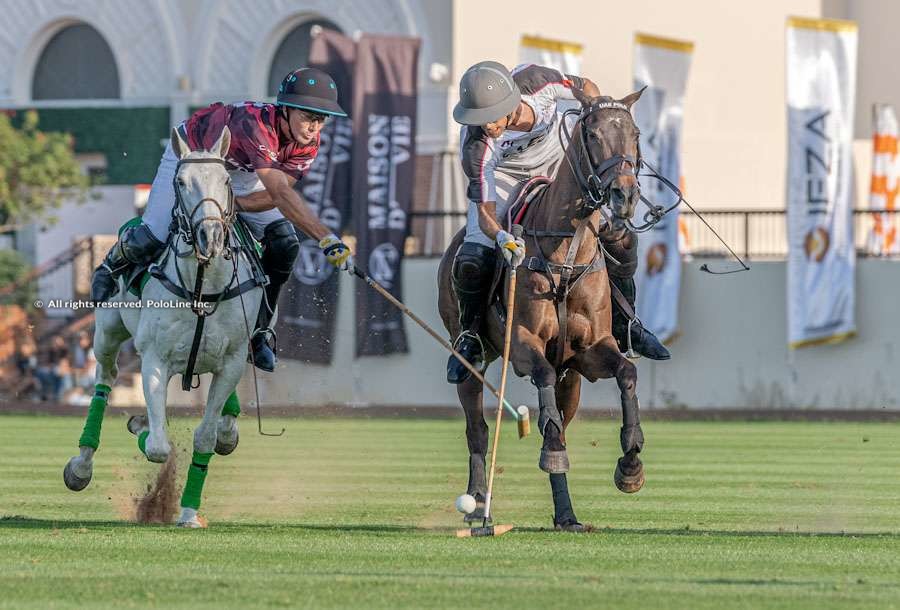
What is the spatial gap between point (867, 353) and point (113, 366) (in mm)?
19137

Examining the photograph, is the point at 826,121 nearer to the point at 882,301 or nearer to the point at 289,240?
the point at 882,301

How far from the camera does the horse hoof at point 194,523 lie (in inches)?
427

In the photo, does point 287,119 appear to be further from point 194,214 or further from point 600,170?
point 600,170

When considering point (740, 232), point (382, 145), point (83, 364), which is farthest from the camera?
point (740, 232)

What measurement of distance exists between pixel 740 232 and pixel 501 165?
19.4 metres

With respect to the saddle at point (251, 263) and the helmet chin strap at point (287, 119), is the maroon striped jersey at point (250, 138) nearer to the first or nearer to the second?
the helmet chin strap at point (287, 119)

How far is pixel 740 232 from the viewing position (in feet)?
101

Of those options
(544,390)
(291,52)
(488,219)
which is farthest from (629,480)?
(291,52)

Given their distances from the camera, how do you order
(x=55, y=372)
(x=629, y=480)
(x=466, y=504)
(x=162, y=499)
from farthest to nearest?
(x=55, y=372)
(x=162, y=499)
(x=629, y=480)
(x=466, y=504)

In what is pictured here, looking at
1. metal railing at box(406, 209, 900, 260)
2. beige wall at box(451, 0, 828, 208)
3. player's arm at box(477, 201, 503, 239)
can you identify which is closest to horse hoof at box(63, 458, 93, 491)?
player's arm at box(477, 201, 503, 239)

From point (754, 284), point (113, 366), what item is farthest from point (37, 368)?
point (113, 366)

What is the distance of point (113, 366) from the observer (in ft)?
40.5

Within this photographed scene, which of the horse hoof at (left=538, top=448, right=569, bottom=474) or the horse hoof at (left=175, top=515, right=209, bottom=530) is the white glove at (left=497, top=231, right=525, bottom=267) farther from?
the horse hoof at (left=175, top=515, right=209, bottom=530)

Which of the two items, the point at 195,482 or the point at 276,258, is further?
the point at 276,258
